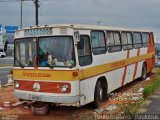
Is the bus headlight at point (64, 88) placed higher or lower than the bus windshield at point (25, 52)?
lower

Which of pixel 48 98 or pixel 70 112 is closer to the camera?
pixel 48 98

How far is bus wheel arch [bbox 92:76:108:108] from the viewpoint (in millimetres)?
12078

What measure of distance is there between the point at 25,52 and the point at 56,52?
47.5 inches

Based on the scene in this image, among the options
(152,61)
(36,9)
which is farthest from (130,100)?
(36,9)

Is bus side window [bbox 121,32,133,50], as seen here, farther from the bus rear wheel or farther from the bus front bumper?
the bus front bumper

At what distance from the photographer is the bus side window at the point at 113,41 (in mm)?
13789

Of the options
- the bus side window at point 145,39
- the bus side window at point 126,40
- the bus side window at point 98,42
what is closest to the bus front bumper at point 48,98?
the bus side window at point 98,42

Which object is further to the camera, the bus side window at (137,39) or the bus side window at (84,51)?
the bus side window at (137,39)

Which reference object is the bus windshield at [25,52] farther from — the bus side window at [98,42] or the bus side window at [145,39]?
the bus side window at [145,39]

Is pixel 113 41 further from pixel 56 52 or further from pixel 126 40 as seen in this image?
pixel 56 52

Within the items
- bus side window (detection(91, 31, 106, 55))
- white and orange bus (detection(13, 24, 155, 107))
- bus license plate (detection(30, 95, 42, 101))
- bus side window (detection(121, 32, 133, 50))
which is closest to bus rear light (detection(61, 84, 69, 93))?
white and orange bus (detection(13, 24, 155, 107))

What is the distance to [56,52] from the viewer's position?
1087cm

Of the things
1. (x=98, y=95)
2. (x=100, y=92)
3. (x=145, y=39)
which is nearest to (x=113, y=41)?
(x=100, y=92)

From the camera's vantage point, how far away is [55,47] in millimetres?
10922
